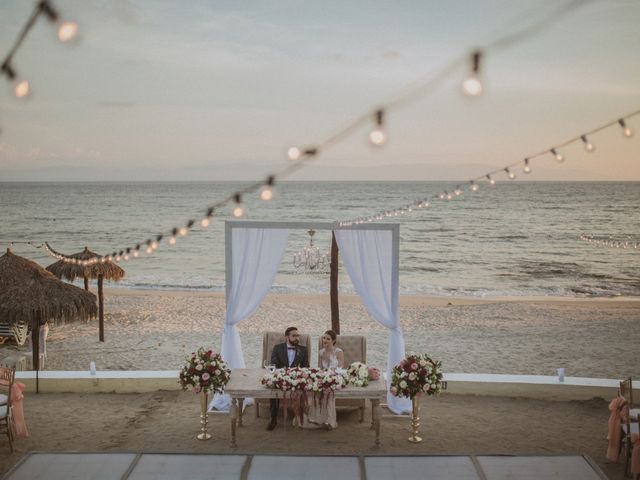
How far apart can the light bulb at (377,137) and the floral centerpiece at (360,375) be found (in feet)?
9.89

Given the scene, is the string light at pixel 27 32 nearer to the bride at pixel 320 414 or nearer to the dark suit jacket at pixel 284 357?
the bride at pixel 320 414

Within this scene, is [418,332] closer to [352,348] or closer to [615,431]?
[352,348]

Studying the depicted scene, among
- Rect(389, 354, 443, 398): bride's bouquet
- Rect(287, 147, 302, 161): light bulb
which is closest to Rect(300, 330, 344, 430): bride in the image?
Rect(389, 354, 443, 398): bride's bouquet

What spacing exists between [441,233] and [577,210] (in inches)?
589

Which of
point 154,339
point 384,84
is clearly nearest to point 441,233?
point 384,84

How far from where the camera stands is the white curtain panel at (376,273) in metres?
7.25

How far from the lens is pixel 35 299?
918cm

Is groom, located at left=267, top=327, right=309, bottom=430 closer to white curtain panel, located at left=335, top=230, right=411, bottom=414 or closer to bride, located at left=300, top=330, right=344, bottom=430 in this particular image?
bride, located at left=300, top=330, right=344, bottom=430

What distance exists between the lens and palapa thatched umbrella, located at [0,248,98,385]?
9031 millimetres

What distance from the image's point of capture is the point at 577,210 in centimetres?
4541

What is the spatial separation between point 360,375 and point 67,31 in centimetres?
463

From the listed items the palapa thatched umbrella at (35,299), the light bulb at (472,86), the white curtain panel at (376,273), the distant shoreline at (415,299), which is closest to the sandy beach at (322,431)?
the white curtain panel at (376,273)

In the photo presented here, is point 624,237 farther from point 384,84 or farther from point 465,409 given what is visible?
point 465,409

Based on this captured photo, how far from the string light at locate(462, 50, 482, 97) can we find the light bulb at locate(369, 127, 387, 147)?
58 centimetres
